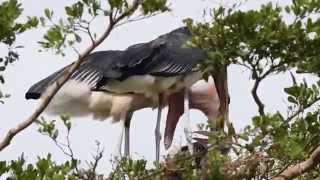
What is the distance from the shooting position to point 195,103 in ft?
Result: 19.5

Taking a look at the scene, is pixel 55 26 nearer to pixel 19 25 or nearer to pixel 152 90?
pixel 19 25

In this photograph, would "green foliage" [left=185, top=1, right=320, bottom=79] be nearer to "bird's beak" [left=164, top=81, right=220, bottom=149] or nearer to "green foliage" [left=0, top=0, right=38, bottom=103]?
"green foliage" [left=0, top=0, right=38, bottom=103]

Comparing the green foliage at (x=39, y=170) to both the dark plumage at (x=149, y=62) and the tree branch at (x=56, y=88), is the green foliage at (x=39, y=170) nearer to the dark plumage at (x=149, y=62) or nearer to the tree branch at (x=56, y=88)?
the tree branch at (x=56, y=88)

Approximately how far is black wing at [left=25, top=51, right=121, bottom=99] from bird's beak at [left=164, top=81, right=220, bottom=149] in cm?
47

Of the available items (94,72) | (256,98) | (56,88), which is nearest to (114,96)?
(94,72)

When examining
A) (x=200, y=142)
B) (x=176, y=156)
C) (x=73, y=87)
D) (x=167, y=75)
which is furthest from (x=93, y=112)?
(x=176, y=156)

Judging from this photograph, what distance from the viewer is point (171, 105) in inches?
227

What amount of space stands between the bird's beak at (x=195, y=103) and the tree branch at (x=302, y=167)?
2.53 m

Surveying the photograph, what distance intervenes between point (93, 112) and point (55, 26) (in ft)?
10.3

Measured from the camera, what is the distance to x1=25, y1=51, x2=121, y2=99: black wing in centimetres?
528

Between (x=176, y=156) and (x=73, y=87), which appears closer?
(x=176, y=156)

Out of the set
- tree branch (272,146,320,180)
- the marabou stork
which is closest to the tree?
tree branch (272,146,320,180)

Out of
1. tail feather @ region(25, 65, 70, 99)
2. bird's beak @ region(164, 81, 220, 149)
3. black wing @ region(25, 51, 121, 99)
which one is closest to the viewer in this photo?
tail feather @ region(25, 65, 70, 99)

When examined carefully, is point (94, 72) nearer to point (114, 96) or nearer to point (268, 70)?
point (114, 96)
